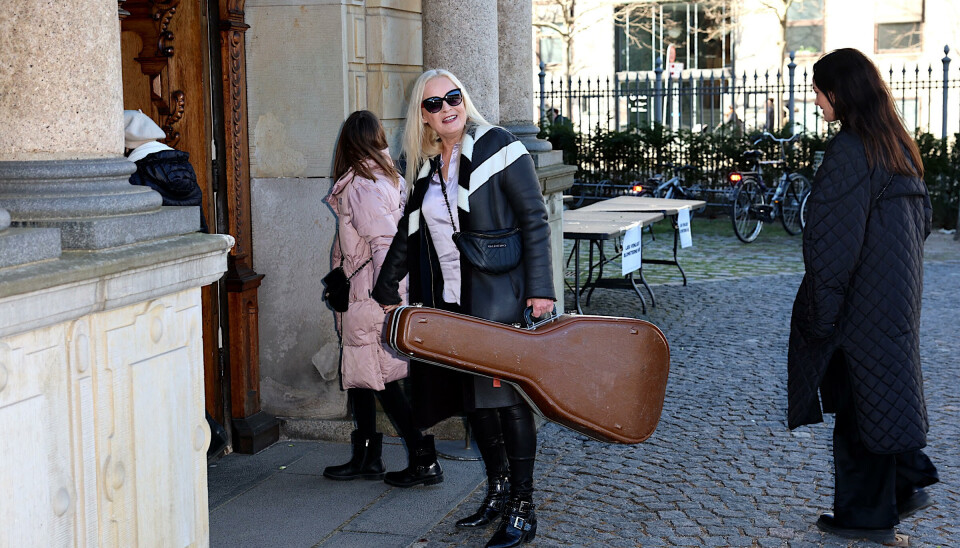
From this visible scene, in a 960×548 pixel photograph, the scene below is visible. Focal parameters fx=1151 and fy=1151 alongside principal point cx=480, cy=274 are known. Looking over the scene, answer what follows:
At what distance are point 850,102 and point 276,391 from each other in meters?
3.37

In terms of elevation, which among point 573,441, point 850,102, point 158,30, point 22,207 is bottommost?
point 573,441

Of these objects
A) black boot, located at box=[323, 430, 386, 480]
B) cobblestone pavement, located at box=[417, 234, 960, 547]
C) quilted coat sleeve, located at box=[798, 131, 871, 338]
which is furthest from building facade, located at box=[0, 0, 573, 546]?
quilted coat sleeve, located at box=[798, 131, 871, 338]

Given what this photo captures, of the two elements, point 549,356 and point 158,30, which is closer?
point 549,356

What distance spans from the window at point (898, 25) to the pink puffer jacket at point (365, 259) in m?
36.1

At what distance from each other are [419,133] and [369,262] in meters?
0.83

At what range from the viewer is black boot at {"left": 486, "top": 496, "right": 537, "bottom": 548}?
4469mm

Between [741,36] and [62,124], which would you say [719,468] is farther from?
[741,36]

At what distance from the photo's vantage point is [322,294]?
6051mm

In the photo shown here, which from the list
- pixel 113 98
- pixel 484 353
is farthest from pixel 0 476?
pixel 484 353

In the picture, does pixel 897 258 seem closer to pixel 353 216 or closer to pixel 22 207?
pixel 353 216

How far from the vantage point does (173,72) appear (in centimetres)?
558

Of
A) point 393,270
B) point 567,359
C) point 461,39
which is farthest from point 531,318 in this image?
point 461,39

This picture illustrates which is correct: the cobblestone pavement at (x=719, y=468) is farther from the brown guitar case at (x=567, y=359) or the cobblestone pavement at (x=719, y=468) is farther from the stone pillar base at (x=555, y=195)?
the stone pillar base at (x=555, y=195)

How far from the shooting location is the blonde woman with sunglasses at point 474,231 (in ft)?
14.4
